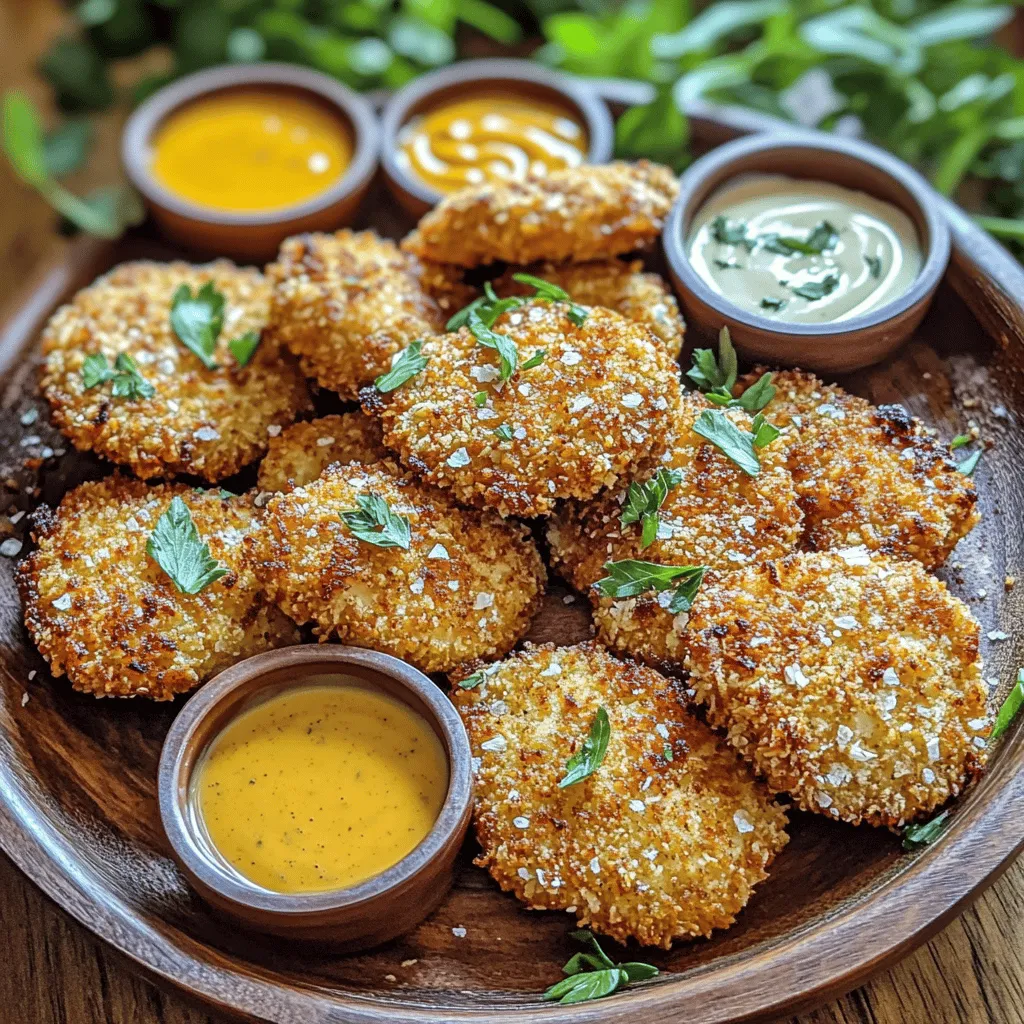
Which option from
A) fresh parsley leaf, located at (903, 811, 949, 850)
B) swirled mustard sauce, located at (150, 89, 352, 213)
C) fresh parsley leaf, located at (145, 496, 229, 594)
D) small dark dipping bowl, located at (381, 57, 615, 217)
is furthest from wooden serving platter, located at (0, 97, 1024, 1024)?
small dark dipping bowl, located at (381, 57, 615, 217)

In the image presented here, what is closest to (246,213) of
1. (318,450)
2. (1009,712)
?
(318,450)

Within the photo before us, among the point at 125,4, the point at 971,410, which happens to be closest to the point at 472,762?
the point at 971,410

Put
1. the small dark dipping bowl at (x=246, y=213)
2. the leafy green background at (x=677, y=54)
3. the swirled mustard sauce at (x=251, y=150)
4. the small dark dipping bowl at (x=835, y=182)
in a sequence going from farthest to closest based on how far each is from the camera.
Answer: the leafy green background at (x=677, y=54) → the swirled mustard sauce at (x=251, y=150) → the small dark dipping bowl at (x=246, y=213) → the small dark dipping bowl at (x=835, y=182)

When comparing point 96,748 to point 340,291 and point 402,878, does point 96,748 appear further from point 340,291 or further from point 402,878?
point 340,291

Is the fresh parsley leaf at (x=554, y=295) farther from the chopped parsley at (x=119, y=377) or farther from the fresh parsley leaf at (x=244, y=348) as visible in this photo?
the chopped parsley at (x=119, y=377)

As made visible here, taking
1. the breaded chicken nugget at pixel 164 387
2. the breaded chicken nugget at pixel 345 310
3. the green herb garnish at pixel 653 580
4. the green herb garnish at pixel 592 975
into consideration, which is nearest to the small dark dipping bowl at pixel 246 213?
the breaded chicken nugget at pixel 164 387

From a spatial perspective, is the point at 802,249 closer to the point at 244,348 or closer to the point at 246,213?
the point at 244,348
